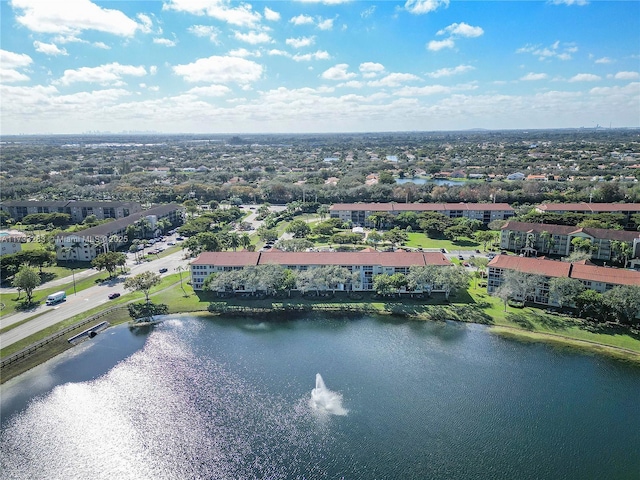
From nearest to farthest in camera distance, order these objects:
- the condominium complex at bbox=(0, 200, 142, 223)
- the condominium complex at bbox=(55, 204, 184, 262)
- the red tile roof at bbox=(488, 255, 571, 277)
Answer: the red tile roof at bbox=(488, 255, 571, 277) < the condominium complex at bbox=(55, 204, 184, 262) < the condominium complex at bbox=(0, 200, 142, 223)

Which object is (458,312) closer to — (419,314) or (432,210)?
(419,314)

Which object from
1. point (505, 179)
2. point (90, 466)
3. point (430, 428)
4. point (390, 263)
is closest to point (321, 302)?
point (390, 263)

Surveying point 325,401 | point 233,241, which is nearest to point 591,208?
point 233,241

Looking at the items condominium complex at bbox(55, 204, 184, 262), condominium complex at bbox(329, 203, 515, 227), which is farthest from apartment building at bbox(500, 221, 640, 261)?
condominium complex at bbox(55, 204, 184, 262)

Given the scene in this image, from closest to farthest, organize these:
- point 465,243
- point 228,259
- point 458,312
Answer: point 458,312 → point 228,259 → point 465,243

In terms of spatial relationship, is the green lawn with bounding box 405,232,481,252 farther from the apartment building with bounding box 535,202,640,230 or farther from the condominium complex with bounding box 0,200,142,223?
the condominium complex with bounding box 0,200,142,223

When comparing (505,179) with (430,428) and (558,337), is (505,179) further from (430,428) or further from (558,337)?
(430,428)
